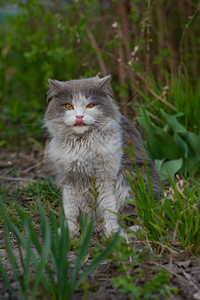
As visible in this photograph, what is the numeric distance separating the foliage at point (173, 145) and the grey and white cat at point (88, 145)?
0.79 metres

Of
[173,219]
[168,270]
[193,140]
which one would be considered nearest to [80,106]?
[173,219]

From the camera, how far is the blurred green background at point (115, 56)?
4.01 meters

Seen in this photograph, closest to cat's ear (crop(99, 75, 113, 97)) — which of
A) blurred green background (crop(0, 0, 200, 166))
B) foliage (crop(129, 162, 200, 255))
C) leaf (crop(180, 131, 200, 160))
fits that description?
foliage (crop(129, 162, 200, 255))

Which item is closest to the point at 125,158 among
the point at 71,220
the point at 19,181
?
the point at 71,220

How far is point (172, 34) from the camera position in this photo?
17.1ft

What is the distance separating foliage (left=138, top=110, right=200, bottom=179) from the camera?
11.7ft

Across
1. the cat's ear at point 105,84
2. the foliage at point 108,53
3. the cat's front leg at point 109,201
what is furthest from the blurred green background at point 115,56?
the cat's front leg at point 109,201

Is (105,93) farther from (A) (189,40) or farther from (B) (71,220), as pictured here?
(A) (189,40)

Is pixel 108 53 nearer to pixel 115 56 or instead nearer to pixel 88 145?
pixel 115 56

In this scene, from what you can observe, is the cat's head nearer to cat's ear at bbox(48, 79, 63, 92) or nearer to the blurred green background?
cat's ear at bbox(48, 79, 63, 92)

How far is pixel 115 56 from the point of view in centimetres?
468

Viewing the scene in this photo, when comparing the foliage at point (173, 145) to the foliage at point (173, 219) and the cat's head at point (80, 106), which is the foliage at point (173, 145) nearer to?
the cat's head at point (80, 106)

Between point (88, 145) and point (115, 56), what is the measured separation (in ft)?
7.50

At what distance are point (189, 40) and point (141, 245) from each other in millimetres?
4088
